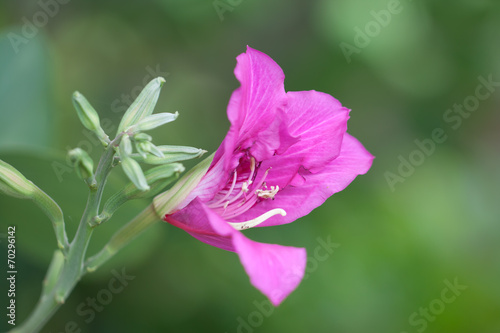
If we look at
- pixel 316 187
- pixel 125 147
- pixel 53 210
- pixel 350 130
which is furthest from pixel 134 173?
pixel 350 130

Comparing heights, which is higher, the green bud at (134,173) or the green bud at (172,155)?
the green bud at (172,155)

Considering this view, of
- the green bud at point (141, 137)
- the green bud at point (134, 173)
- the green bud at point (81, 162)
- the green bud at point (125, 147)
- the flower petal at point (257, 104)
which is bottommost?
the green bud at point (81, 162)

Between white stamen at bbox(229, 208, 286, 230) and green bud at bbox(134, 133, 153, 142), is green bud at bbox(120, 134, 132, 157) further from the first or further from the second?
white stamen at bbox(229, 208, 286, 230)

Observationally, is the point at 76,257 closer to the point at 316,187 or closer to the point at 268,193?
the point at 268,193

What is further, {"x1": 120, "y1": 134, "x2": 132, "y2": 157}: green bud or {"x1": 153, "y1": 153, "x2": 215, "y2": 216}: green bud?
{"x1": 153, "y1": 153, "x2": 215, "y2": 216}: green bud

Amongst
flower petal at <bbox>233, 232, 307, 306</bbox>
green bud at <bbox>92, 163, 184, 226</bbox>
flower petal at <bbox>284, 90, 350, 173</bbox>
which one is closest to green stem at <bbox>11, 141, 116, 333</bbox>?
green bud at <bbox>92, 163, 184, 226</bbox>

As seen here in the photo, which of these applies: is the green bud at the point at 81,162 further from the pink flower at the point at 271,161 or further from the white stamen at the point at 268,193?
the white stamen at the point at 268,193

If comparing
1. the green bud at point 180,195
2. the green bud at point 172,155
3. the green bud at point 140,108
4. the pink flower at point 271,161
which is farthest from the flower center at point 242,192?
the green bud at point 140,108
